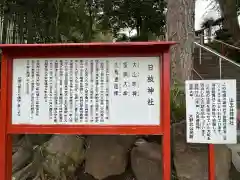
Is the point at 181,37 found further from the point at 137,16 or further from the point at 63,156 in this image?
the point at 137,16

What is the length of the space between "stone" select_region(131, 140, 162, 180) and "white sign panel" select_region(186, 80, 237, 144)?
0.67m

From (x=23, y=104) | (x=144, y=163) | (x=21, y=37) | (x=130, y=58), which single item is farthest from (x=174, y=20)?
(x=21, y=37)

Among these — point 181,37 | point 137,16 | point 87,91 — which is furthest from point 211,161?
point 137,16

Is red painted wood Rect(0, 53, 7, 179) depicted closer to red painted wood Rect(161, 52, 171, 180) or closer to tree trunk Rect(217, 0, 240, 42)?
red painted wood Rect(161, 52, 171, 180)

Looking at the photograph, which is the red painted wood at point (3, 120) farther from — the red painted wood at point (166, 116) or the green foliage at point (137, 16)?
the green foliage at point (137, 16)

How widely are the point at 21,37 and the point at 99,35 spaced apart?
5.77 m

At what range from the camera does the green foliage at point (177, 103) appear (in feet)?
15.4

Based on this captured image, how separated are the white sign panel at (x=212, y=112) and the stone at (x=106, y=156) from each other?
3.22 ft

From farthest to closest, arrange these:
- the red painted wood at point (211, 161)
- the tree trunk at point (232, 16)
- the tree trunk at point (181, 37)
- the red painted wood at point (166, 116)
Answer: the tree trunk at point (232, 16) → the tree trunk at point (181, 37) → the red painted wood at point (211, 161) → the red painted wood at point (166, 116)

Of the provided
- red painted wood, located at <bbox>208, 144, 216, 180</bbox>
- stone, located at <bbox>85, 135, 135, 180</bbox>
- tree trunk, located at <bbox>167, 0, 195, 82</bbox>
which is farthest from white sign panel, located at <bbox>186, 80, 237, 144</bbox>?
tree trunk, located at <bbox>167, 0, 195, 82</bbox>

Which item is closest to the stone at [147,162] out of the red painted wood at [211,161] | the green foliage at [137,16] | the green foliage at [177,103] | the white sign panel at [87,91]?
the green foliage at [177,103]

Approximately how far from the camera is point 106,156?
14.3 feet

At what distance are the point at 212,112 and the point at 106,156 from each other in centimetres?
144

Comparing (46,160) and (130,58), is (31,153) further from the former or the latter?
(130,58)
